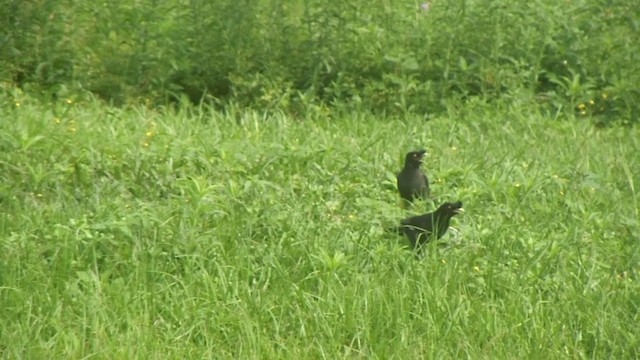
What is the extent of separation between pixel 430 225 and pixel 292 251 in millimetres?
671

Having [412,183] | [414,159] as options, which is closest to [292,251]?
[412,183]

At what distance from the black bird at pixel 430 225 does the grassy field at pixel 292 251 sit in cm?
9

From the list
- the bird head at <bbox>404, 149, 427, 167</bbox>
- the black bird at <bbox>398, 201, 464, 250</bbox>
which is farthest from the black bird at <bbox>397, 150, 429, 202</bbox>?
the black bird at <bbox>398, 201, 464, 250</bbox>

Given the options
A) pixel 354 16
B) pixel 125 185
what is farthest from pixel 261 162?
pixel 354 16

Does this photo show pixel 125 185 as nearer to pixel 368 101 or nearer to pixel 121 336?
pixel 121 336

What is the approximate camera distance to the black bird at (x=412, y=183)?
6.48 metres

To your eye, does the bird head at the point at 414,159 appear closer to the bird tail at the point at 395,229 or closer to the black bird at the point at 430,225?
the bird tail at the point at 395,229

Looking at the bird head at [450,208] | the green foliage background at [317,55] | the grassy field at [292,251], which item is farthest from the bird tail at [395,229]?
the green foliage background at [317,55]

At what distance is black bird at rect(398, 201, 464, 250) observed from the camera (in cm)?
584

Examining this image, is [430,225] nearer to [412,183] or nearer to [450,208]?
[450,208]

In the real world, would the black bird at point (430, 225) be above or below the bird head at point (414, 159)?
below

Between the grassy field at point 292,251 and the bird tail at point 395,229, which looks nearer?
the grassy field at point 292,251

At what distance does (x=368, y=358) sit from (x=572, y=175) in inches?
103

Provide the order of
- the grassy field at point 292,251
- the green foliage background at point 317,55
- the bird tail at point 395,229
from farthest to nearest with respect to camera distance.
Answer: the green foliage background at point 317,55 < the bird tail at point 395,229 < the grassy field at point 292,251
